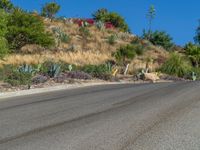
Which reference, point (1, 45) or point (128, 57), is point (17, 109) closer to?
point (1, 45)

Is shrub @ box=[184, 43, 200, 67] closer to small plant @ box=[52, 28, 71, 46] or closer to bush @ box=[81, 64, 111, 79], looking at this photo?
small plant @ box=[52, 28, 71, 46]

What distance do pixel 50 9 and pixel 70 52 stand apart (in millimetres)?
25666

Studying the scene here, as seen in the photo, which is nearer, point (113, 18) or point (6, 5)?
point (6, 5)

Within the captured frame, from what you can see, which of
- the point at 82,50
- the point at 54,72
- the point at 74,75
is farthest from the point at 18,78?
the point at 82,50

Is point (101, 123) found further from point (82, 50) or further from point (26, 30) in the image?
point (82, 50)

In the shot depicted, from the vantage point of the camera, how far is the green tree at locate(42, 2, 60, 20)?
7612 cm

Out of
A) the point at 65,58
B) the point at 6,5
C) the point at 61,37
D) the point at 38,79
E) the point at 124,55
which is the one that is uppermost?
the point at 6,5

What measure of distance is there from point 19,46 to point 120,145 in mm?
42266

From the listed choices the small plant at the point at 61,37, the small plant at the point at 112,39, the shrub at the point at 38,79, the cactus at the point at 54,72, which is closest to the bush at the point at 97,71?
the cactus at the point at 54,72

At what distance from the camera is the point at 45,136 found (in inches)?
459

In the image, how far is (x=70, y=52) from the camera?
51.8 metres

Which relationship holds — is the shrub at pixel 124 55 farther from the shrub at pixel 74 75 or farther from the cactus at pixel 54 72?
the cactus at pixel 54 72

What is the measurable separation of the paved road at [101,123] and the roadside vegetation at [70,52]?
8230 millimetres

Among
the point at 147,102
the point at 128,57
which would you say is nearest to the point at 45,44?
the point at 128,57
